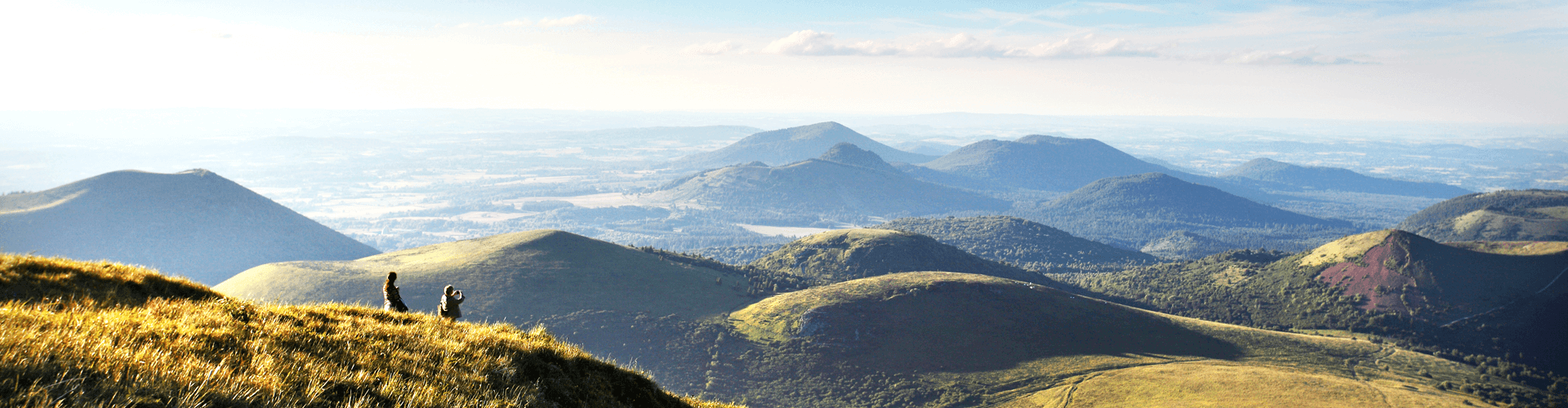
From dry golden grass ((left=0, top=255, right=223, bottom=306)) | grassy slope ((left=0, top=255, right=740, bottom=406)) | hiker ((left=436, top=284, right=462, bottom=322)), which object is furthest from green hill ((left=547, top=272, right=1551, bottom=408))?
dry golden grass ((left=0, top=255, right=223, bottom=306))

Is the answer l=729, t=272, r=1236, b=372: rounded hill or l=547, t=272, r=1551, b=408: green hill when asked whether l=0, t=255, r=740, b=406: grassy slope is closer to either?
l=547, t=272, r=1551, b=408: green hill

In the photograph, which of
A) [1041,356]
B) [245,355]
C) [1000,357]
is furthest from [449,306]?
[1041,356]

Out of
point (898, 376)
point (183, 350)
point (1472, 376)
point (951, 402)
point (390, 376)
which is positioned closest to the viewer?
point (183, 350)

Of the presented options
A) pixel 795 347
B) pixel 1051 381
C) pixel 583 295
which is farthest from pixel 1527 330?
pixel 583 295

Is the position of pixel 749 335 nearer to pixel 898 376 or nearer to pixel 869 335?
pixel 869 335

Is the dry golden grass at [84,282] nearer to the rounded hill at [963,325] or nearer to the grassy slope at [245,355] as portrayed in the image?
the grassy slope at [245,355]

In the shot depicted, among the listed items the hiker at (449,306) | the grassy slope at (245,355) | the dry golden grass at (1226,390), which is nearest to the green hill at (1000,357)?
the dry golden grass at (1226,390)
